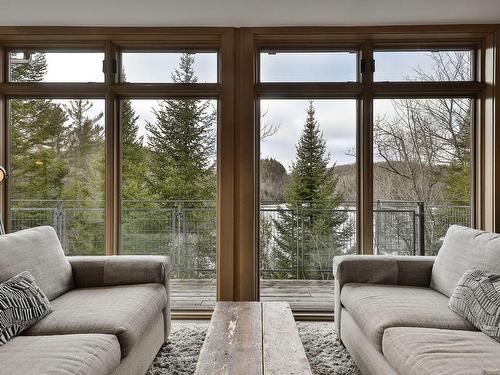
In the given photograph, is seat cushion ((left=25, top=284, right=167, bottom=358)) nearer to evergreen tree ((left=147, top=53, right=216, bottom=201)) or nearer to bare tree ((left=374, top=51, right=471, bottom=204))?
evergreen tree ((left=147, top=53, right=216, bottom=201))

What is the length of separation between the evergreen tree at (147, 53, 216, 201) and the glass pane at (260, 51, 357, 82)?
0.69 meters

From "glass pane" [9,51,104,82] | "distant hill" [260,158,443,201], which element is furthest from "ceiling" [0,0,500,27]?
"distant hill" [260,158,443,201]

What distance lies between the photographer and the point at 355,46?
→ 3492 mm

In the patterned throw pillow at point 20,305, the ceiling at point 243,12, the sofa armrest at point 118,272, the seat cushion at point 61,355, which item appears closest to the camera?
the seat cushion at point 61,355

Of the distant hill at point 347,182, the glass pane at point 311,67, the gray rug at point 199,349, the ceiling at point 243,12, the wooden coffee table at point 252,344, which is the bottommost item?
the gray rug at point 199,349

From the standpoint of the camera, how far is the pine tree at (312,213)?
3.50m

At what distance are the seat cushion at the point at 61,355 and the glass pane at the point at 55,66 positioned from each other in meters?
2.51

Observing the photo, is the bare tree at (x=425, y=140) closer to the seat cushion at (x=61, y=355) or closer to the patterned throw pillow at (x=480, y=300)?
the patterned throw pillow at (x=480, y=300)

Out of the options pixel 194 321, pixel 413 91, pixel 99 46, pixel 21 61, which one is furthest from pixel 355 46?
pixel 21 61

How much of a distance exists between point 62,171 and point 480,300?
345 centimetres

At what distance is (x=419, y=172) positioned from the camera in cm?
347

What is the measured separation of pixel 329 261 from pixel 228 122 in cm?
161

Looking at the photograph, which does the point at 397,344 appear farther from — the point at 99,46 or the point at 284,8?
the point at 99,46

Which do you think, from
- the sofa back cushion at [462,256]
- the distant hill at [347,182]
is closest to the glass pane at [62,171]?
the distant hill at [347,182]
